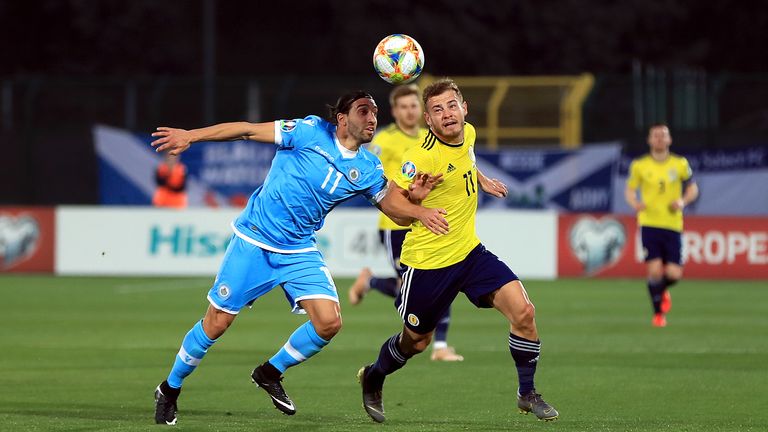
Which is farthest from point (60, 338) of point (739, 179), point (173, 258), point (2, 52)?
point (2, 52)

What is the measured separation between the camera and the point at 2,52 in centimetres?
4859

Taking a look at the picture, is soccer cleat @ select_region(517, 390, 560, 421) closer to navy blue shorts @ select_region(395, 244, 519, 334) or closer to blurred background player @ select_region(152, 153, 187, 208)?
navy blue shorts @ select_region(395, 244, 519, 334)

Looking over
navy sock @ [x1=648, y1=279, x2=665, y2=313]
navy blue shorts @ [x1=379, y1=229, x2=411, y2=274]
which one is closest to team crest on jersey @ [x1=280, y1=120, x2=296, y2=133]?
navy blue shorts @ [x1=379, y1=229, x2=411, y2=274]

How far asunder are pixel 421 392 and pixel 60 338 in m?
5.49

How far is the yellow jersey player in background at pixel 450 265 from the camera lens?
374 inches

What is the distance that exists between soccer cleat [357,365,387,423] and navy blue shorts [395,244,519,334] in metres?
0.52

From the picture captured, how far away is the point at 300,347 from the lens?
9.74 m

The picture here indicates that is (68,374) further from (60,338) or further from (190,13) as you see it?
(190,13)

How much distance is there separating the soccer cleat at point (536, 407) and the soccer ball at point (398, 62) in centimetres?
233

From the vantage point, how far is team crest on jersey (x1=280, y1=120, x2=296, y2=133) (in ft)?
31.2

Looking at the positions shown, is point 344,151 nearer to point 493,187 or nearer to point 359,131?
point 359,131

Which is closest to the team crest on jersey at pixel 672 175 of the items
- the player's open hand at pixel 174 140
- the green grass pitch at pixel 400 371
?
the green grass pitch at pixel 400 371

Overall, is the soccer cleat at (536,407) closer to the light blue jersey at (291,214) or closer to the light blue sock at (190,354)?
the light blue jersey at (291,214)

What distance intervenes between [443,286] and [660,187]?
→ 8.36 meters
